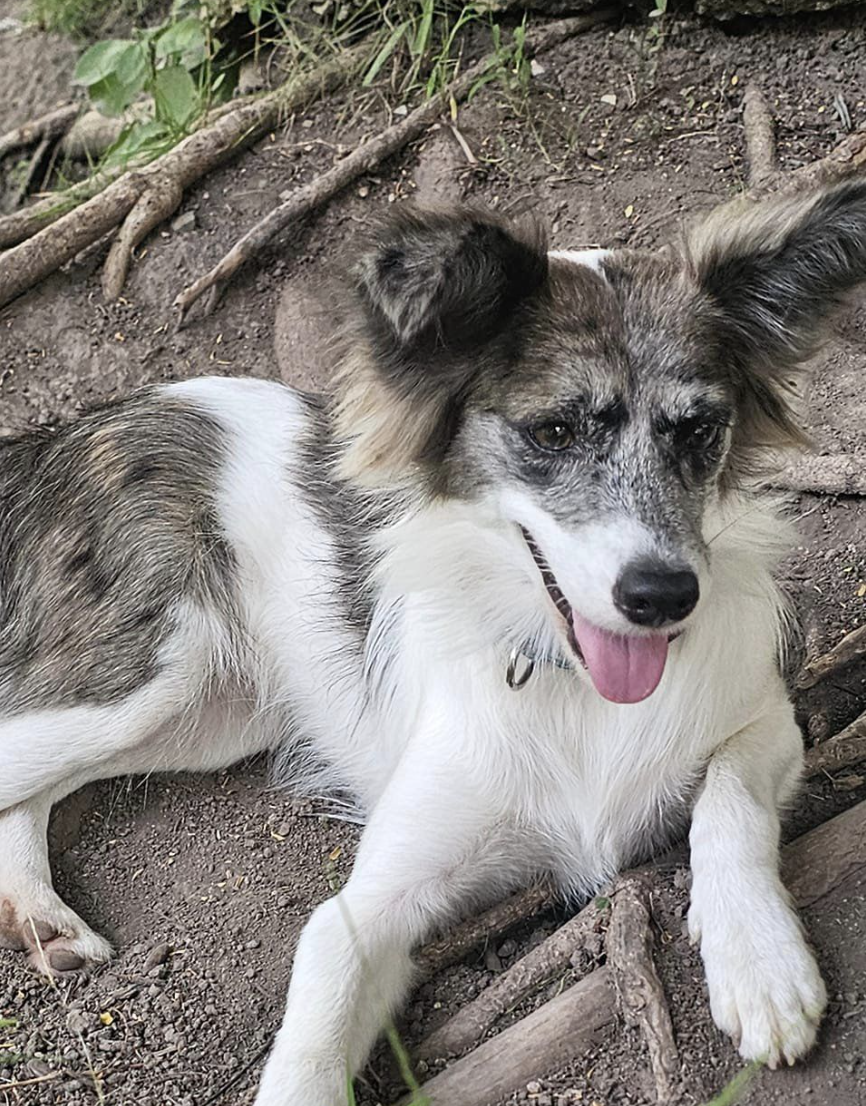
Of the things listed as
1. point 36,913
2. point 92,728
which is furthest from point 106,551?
point 36,913

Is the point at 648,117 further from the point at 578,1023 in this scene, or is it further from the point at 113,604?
the point at 578,1023

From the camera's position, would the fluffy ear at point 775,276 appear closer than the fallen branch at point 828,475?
Yes

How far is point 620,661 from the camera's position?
283 centimetres

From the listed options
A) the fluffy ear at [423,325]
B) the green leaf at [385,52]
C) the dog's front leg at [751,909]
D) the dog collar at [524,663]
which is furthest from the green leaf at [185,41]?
the dog's front leg at [751,909]

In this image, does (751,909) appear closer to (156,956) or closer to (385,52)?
(156,956)

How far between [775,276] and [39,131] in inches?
206

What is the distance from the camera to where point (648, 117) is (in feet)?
16.9

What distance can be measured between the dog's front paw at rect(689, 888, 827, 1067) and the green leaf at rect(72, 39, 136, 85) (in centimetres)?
488

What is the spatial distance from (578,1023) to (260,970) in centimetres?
92

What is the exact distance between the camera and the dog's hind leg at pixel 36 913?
11.1 feet

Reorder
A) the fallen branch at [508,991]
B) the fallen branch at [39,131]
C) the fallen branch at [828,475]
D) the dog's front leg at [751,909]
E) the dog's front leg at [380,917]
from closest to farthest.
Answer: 1. the dog's front leg at [751,909]
2. the dog's front leg at [380,917]
3. the fallen branch at [508,991]
4. the fallen branch at [828,475]
5. the fallen branch at [39,131]

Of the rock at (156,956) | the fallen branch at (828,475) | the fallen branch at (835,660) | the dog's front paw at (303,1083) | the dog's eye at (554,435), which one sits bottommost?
the rock at (156,956)

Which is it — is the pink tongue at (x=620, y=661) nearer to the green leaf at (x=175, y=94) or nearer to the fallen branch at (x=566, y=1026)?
the fallen branch at (x=566, y=1026)

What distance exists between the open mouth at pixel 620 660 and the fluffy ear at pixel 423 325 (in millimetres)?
436
